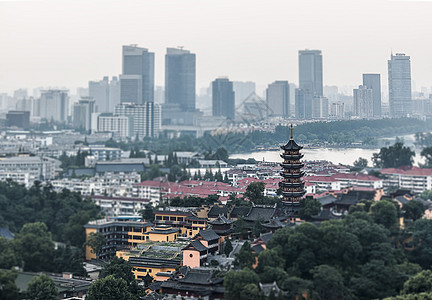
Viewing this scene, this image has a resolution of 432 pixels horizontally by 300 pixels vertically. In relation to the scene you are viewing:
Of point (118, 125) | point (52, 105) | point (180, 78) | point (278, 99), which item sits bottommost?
point (278, 99)

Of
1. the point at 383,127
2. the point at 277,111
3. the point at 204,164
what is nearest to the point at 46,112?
the point at 204,164

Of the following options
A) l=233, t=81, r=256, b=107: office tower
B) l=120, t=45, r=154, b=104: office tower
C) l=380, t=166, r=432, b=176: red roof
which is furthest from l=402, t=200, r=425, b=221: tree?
l=120, t=45, r=154, b=104: office tower

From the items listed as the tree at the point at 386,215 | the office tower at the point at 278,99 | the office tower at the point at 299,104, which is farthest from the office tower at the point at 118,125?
the tree at the point at 386,215

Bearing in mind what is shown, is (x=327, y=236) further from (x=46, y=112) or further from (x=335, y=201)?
(x=46, y=112)

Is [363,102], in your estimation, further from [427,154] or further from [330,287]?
[330,287]

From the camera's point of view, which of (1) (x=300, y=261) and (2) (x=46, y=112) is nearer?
(1) (x=300, y=261)

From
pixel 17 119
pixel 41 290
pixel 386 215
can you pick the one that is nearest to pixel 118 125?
pixel 17 119

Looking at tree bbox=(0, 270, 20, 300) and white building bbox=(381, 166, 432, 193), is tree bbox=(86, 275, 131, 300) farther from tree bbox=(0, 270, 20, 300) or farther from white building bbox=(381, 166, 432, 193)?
white building bbox=(381, 166, 432, 193)
